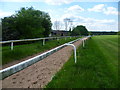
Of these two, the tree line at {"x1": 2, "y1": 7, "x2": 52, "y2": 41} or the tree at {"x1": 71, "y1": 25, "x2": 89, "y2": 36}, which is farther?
the tree at {"x1": 71, "y1": 25, "x2": 89, "y2": 36}

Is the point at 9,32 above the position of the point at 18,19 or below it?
below

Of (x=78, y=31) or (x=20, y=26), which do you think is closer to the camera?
(x=20, y=26)

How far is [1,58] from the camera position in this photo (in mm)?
8148

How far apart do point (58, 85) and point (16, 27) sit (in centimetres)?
1971

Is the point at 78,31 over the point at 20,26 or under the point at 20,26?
over

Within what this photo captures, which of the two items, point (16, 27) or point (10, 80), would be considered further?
point (16, 27)

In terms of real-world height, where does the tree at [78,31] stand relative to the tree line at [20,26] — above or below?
above

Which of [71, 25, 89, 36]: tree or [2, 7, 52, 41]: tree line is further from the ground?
[71, 25, 89, 36]: tree

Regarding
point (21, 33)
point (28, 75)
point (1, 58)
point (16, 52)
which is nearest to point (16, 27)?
point (21, 33)

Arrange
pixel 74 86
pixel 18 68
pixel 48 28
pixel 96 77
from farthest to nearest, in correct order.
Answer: pixel 48 28 < pixel 96 77 < pixel 74 86 < pixel 18 68

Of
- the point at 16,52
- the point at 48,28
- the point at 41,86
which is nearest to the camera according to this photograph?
the point at 41,86

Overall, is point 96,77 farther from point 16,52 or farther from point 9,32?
point 9,32

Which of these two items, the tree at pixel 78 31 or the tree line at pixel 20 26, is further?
the tree at pixel 78 31

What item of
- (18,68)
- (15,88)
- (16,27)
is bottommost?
(15,88)
